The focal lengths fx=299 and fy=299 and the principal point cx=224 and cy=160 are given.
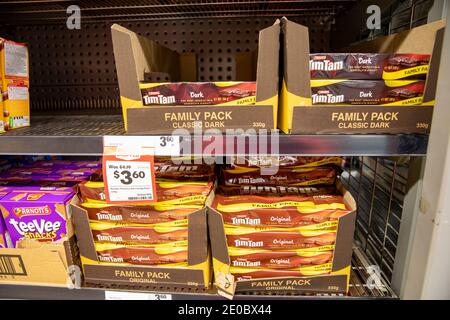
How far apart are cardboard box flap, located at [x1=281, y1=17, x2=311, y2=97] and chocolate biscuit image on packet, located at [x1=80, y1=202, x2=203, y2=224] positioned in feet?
1.41

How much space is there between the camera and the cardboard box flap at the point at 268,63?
719 mm

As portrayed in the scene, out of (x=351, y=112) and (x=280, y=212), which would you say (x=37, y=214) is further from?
(x=351, y=112)

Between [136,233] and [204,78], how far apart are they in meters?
0.76

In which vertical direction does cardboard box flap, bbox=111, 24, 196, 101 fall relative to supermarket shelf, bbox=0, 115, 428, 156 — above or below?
above

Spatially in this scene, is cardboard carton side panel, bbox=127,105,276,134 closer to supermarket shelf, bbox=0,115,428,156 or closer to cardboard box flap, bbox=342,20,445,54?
supermarket shelf, bbox=0,115,428,156

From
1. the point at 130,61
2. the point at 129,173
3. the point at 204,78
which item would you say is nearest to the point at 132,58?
the point at 130,61

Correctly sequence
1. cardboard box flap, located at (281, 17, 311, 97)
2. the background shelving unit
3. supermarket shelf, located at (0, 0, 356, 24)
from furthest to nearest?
supermarket shelf, located at (0, 0, 356, 24) < the background shelving unit < cardboard box flap, located at (281, 17, 311, 97)

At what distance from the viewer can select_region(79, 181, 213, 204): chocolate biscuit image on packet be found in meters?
0.89

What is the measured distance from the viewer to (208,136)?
78 centimetres

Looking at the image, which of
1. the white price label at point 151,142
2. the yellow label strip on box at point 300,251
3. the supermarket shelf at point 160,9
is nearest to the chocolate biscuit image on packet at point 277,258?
the yellow label strip on box at point 300,251

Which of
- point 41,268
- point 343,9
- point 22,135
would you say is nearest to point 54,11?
point 22,135

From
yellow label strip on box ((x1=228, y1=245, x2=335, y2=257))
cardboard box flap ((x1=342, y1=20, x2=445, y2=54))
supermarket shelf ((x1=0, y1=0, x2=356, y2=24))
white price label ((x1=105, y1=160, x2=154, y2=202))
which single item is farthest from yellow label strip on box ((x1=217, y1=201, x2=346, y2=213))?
supermarket shelf ((x1=0, y1=0, x2=356, y2=24))

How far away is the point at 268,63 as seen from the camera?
0.74 metres
